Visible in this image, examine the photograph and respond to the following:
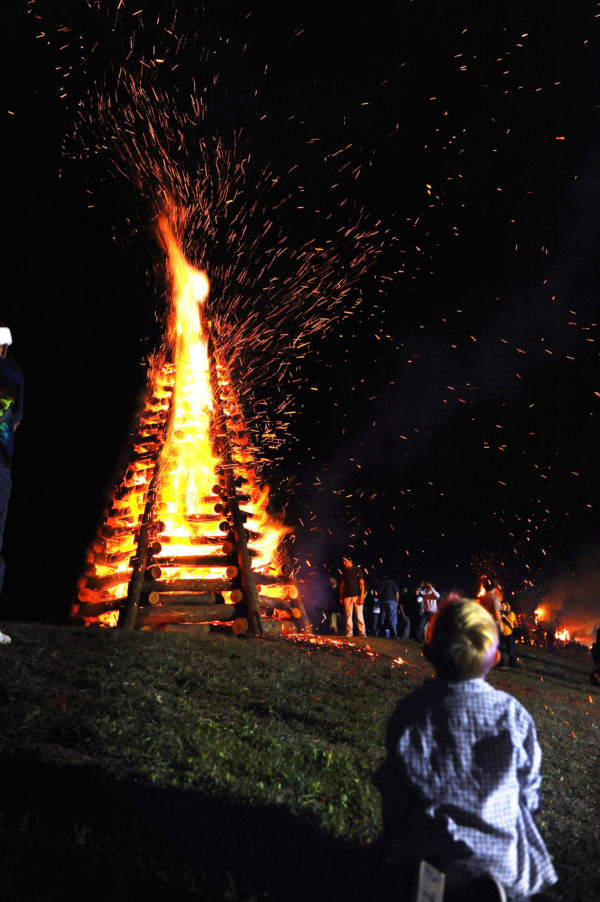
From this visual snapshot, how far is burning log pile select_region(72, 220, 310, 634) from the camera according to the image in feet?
41.5

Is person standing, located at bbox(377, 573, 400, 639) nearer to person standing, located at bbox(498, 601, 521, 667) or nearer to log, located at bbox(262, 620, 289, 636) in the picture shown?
person standing, located at bbox(498, 601, 521, 667)

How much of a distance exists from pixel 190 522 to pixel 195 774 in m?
9.26

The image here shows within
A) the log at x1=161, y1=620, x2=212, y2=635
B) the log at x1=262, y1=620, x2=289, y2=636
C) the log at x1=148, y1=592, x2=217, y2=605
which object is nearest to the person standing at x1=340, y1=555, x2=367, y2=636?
the log at x1=262, y1=620, x2=289, y2=636

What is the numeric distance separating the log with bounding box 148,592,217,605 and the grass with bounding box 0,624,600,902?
3.17m

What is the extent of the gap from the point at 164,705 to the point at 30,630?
11.6 ft

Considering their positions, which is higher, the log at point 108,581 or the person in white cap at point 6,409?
the person in white cap at point 6,409

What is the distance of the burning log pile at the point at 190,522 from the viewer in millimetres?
12641

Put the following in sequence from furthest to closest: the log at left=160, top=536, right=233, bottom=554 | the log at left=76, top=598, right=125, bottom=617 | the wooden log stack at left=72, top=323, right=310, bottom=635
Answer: the log at left=160, top=536, right=233, bottom=554 < the log at left=76, top=598, right=125, bottom=617 < the wooden log stack at left=72, top=323, right=310, bottom=635

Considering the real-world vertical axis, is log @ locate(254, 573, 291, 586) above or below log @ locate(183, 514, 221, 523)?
below

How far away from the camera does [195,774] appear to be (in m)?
4.87

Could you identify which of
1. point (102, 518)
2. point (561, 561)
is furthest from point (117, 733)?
point (561, 561)

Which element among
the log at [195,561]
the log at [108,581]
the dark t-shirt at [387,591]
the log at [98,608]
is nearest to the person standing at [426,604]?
the dark t-shirt at [387,591]

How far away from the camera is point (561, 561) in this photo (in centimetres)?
4559

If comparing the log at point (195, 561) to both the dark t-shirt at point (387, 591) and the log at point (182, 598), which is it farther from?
the dark t-shirt at point (387, 591)
